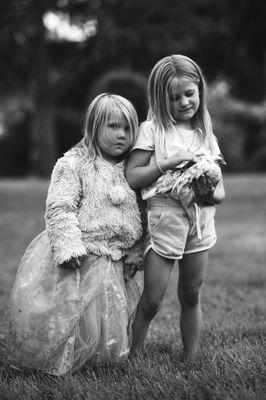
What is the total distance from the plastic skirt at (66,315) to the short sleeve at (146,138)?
65 centimetres

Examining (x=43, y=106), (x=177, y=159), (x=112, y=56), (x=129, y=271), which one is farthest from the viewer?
(x=112, y=56)

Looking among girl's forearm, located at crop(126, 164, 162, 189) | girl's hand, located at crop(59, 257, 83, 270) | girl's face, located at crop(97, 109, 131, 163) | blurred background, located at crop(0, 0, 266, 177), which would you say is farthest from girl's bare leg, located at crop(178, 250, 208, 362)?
blurred background, located at crop(0, 0, 266, 177)

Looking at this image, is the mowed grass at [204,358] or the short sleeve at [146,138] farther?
the short sleeve at [146,138]

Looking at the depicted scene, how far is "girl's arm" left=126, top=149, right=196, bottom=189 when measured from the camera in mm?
2822

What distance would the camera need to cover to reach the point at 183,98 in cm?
290

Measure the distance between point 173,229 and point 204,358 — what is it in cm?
76

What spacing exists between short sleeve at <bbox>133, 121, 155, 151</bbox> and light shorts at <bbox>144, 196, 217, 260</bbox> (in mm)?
281

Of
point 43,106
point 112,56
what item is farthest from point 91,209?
point 112,56

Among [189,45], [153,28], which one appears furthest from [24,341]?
[189,45]

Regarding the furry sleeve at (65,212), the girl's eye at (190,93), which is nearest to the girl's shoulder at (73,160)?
the furry sleeve at (65,212)

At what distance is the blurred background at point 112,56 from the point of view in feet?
45.7

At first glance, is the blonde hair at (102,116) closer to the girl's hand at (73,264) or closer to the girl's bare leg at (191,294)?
the girl's hand at (73,264)

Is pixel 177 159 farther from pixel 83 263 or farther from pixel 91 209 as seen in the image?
pixel 83 263

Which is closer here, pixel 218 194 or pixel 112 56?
pixel 218 194
